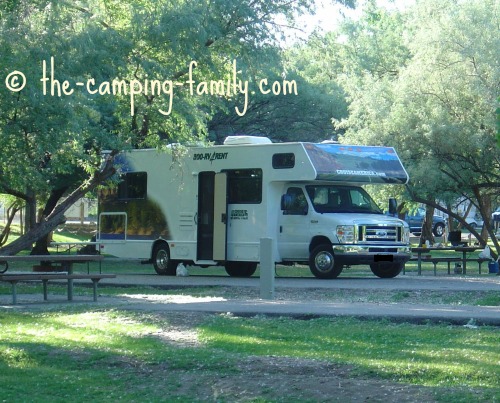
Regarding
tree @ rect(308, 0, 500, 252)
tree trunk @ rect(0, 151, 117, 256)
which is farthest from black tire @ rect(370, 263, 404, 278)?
tree @ rect(308, 0, 500, 252)

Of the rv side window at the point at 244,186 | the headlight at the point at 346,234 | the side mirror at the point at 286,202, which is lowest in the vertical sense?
the headlight at the point at 346,234

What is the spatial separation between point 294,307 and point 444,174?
18949mm

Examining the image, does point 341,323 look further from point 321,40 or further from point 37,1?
point 321,40

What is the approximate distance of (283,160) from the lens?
24.3m

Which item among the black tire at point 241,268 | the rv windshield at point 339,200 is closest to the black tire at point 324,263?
the rv windshield at point 339,200

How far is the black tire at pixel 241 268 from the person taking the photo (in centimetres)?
2623

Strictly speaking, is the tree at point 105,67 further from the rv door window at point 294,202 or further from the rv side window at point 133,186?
the rv door window at point 294,202

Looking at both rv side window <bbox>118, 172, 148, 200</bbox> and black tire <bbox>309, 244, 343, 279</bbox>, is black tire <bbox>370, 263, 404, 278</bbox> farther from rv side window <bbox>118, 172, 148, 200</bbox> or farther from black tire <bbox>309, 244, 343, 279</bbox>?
rv side window <bbox>118, 172, 148, 200</bbox>

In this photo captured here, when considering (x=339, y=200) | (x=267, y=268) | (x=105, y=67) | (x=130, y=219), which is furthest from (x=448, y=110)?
(x=267, y=268)

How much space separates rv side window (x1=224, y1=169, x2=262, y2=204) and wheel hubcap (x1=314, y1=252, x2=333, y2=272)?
2.01 metres

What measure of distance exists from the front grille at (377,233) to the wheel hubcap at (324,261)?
0.91m

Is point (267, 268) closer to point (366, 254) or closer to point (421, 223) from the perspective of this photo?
point (366, 254)

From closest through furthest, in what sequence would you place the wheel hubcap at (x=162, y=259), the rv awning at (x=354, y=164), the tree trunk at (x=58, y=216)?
the rv awning at (x=354, y=164), the tree trunk at (x=58, y=216), the wheel hubcap at (x=162, y=259)

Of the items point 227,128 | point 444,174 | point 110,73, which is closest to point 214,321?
point 110,73
